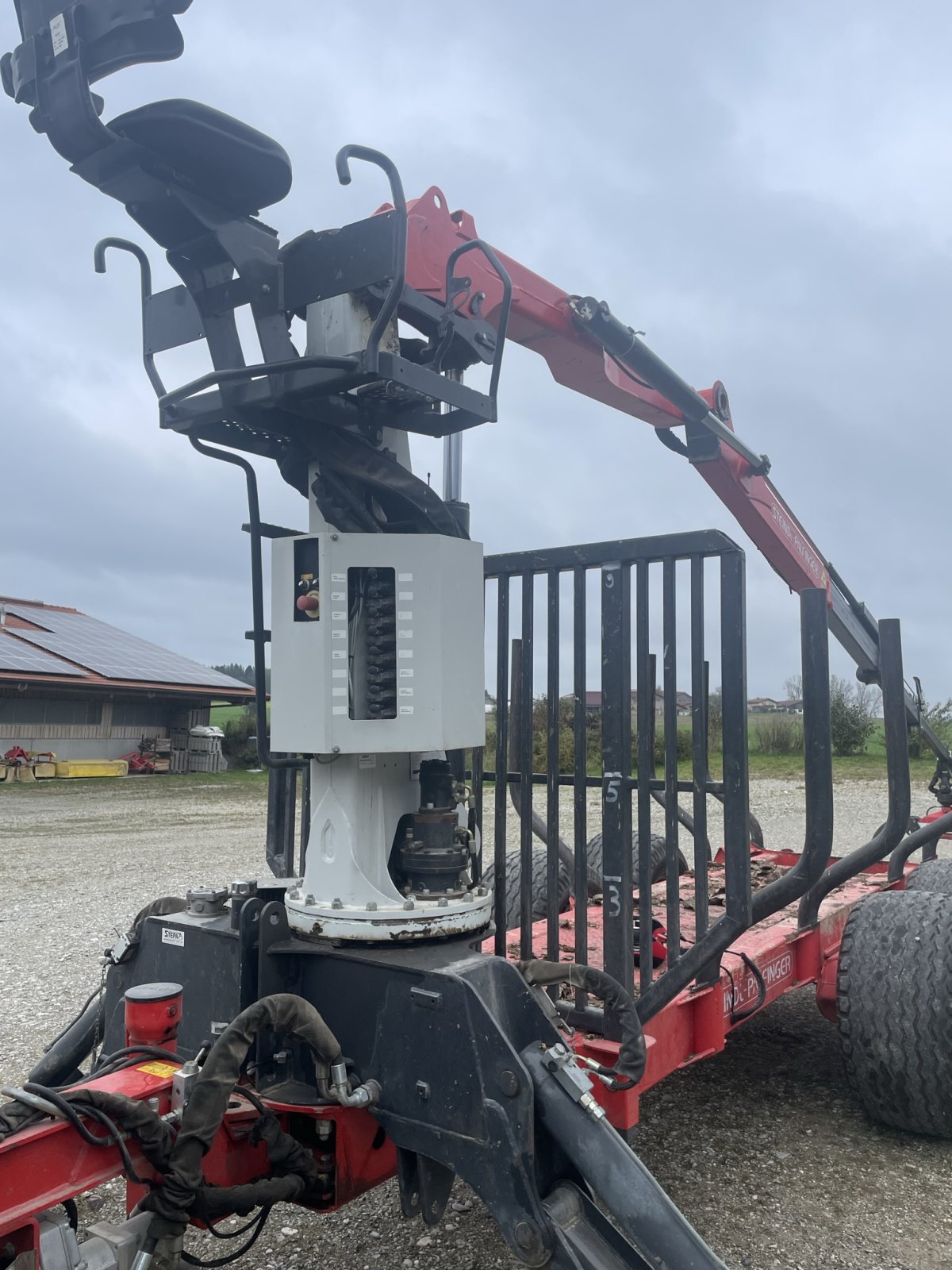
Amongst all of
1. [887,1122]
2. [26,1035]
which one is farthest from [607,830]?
[26,1035]

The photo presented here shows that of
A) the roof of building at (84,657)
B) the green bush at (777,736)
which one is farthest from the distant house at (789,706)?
the roof of building at (84,657)

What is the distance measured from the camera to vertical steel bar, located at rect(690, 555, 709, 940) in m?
3.15

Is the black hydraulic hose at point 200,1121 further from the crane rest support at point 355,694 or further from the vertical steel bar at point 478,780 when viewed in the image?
the vertical steel bar at point 478,780

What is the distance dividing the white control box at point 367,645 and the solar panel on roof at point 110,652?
80.4 ft

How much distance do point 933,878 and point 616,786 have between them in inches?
Result: 156

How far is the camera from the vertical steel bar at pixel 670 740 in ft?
10.5

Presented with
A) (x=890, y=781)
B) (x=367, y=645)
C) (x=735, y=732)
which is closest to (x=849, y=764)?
(x=890, y=781)

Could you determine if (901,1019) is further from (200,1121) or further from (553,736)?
(200,1121)

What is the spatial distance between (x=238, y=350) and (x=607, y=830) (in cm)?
188

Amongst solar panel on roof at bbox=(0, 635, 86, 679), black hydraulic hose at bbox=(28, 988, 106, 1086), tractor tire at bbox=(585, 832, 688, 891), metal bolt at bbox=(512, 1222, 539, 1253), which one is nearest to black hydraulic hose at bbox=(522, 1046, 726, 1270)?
metal bolt at bbox=(512, 1222, 539, 1253)

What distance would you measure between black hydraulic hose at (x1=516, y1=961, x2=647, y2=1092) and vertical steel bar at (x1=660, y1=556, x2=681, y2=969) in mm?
217

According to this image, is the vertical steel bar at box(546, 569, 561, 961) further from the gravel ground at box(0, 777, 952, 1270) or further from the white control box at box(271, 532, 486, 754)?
the gravel ground at box(0, 777, 952, 1270)

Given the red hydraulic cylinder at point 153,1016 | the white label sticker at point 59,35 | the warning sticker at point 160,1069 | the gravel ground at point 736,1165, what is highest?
the white label sticker at point 59,35

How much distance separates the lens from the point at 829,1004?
4.74m
